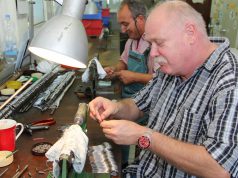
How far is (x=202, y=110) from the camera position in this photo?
42.9 inches

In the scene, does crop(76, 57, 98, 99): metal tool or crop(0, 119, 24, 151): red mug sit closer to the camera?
crop(0, 119, 24, 151): red mug

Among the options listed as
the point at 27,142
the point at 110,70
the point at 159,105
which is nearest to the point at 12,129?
the point at 27,142

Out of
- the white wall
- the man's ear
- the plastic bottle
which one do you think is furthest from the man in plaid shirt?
the white wall

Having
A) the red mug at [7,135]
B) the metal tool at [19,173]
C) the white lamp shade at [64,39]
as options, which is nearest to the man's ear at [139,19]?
the white lamp shade at [64,39]

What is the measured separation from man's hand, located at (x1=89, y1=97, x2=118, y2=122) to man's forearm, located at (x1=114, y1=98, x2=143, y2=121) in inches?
1.7

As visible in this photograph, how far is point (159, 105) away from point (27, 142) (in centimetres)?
65

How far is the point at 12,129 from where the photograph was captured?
1096 mm

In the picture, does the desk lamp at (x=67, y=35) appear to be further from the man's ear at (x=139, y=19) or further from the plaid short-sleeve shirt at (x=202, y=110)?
the man's ear at (x=139, y=19)

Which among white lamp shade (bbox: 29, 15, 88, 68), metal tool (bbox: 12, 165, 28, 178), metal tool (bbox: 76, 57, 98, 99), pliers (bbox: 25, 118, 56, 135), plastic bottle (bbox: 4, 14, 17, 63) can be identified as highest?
white lamp shade (bbox: 29, 15, 88, 68)

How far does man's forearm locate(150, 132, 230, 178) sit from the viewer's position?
0.95 metres

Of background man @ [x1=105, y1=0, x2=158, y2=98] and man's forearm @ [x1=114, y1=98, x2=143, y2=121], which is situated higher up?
background man @ [x1=105, y1=0, x2=158, y2=98]

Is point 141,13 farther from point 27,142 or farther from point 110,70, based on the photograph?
point 27,142

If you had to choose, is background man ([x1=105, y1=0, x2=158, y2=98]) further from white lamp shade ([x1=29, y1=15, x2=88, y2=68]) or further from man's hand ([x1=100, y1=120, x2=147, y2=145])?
white lamp shade ([x1=29, y1=15, x2=88, y2=68])

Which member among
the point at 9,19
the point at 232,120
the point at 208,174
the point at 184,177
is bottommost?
the point at 184,177
